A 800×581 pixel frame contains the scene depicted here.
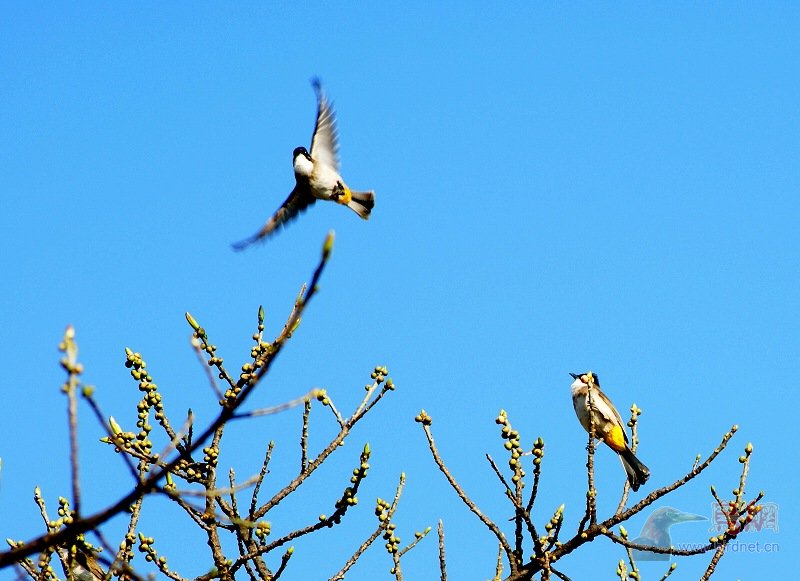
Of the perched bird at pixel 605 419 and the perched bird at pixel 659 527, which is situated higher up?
the perched bird at pixel 605 419

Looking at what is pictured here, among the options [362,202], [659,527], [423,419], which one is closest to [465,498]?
[423,419]

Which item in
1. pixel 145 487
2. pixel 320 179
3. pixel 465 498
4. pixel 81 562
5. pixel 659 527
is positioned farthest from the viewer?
pixel 320 179

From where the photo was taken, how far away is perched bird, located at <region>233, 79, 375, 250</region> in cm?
894

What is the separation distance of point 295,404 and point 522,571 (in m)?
3.36

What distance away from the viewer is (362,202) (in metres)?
9.09

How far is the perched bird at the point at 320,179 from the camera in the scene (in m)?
8.94

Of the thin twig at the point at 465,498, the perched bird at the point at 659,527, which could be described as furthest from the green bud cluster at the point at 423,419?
the perched bird at the point at 659,527

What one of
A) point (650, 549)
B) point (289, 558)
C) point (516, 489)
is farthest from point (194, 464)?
point (650, 549)

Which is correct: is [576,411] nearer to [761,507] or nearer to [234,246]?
[234,246]

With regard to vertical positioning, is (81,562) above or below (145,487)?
above

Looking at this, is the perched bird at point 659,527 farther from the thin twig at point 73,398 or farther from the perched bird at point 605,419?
the thin twig at point 73,398

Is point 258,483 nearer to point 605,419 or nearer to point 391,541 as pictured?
point 391,541

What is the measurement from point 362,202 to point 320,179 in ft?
1.52

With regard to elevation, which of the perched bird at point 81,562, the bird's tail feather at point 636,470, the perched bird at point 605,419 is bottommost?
the perched bird at point 81,562
